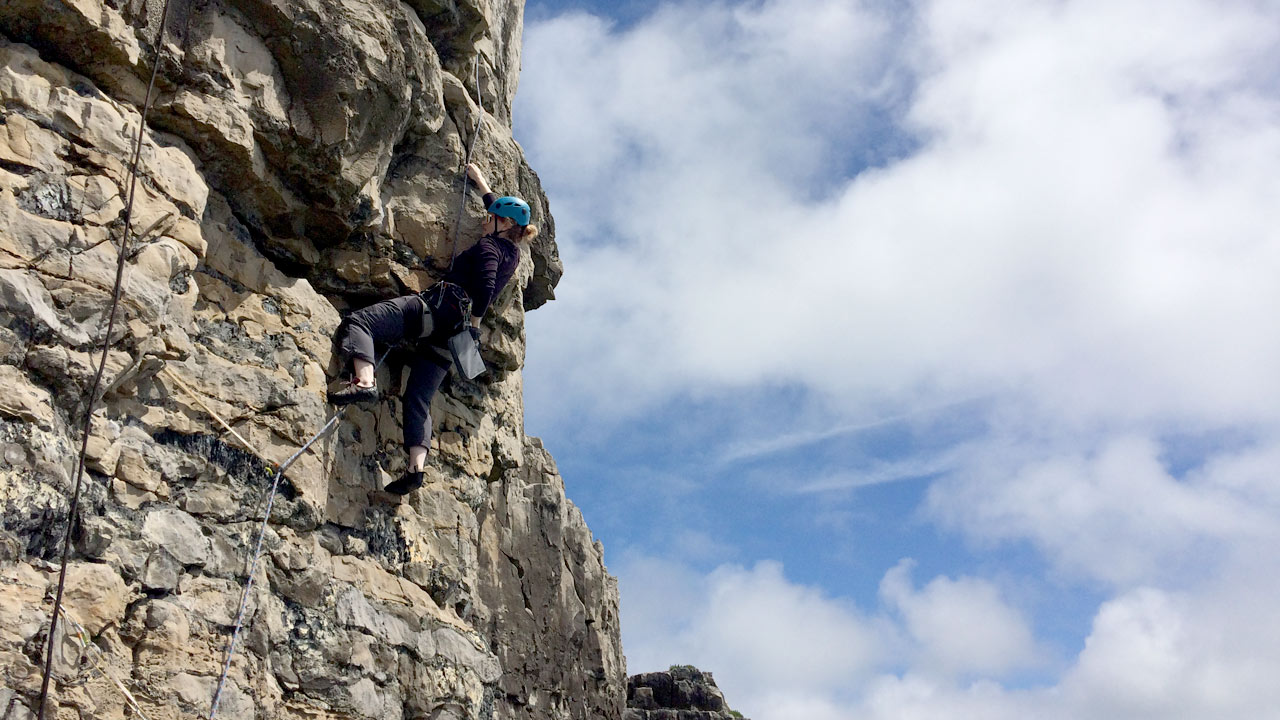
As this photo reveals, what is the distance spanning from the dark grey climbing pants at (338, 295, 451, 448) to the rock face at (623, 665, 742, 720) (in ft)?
55.2

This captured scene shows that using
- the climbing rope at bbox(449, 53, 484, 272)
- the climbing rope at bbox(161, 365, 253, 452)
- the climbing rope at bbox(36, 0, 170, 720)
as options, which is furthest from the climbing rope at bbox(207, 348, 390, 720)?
the climbing rope at bbox(449, 53, 484, 272)

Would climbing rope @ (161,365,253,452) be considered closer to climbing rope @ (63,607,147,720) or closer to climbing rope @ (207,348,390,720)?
climbing rope @ (207,348,390,720)

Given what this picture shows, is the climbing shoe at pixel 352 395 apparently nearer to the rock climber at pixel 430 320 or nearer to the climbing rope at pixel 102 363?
the rock climber at pixel 430 320

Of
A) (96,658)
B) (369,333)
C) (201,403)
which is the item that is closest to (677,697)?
(369,333)

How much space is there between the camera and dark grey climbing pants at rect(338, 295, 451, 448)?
10224 millimetres

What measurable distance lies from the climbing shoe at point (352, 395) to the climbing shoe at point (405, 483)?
3.07 ft

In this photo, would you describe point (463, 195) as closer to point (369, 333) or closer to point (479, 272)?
point (479, 272)

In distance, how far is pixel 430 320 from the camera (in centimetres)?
1076

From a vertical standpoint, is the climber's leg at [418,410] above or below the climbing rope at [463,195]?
below

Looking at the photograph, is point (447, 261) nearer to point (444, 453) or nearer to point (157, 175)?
point (444, 453)

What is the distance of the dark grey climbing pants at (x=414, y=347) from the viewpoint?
1022 cm

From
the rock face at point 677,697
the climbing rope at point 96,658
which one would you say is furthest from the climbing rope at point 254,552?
the rock face at point 677,697

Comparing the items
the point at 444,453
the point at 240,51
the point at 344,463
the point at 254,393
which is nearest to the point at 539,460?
the point at 444,453

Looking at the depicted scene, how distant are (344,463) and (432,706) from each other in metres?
2.37
